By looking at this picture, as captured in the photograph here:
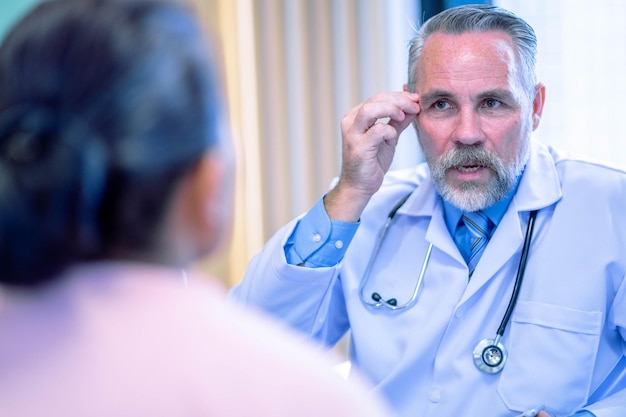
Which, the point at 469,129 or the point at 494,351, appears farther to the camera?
the point at 469,129

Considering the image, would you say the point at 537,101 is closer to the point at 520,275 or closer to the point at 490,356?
the point at 520,275

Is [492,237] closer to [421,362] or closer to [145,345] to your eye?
[421,362]

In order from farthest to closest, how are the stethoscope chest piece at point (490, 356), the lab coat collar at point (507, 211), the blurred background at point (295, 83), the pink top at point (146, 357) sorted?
the blurred background at point (295, 83), the lab coat collar at point (507, 211), the stethoscope chest piece at point (490, 356), the pink top at point (146, 357)

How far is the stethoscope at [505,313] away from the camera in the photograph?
1497mm

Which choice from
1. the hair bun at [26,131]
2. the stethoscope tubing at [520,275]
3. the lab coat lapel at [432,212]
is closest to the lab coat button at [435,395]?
the stethoscope tubing at [520,275]

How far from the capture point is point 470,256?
5.49 feet

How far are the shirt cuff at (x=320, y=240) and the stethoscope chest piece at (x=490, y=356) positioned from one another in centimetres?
36

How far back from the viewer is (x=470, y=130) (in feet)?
5.29

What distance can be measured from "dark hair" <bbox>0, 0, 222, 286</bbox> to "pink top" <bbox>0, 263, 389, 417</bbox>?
0.03 m

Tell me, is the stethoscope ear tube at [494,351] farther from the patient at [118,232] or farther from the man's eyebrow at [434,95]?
the patient at [118,232]

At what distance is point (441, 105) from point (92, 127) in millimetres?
1219

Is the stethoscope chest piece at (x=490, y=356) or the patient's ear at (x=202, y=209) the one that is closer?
the patient's ear at (x=202, y=209)

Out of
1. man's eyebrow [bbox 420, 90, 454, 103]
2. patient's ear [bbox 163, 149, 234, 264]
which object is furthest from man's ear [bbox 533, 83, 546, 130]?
patient's ear [bbox 163, 149, 234, 264]

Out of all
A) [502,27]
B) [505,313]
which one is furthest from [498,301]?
[502,27]
